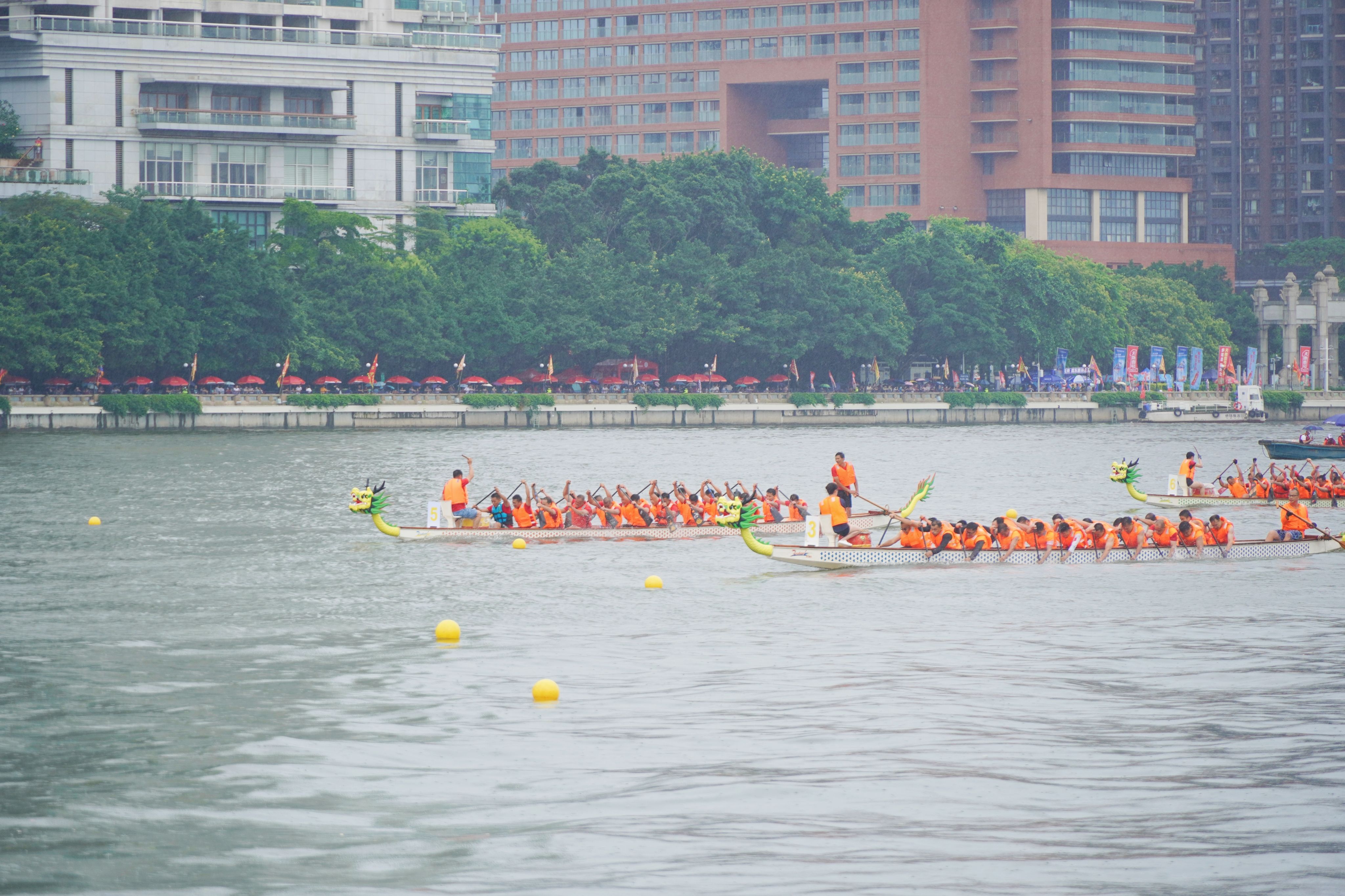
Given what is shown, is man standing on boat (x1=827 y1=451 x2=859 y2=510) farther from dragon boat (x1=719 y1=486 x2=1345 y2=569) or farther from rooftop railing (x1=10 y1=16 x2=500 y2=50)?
rooftop railing (x1=10 y1=16 x2=500 y2=50)

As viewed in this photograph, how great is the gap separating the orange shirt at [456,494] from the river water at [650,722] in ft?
5.14

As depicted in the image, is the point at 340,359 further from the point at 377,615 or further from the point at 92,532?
the point at 377,615

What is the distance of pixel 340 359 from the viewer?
107m

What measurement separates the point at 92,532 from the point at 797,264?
77.1m

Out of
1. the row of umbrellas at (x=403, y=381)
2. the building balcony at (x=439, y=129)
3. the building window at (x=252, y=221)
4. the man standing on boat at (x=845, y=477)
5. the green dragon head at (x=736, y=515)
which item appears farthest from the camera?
the building balcony at (x=439, y=129)

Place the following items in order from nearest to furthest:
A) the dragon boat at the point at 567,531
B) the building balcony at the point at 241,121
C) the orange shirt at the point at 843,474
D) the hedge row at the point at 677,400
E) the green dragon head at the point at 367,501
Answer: the green dragon head at the point at 367,501, the dragon boat at the point at 567,531, the orange shirt at the point at 843,474, the hedge row at the point at 677,400, the building balcony at the point at 241,121

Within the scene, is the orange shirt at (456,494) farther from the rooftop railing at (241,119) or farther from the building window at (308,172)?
the building window at (308,172)

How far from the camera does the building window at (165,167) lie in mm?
120750

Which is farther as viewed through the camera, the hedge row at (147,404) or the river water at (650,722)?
the hedge row at (147,404)

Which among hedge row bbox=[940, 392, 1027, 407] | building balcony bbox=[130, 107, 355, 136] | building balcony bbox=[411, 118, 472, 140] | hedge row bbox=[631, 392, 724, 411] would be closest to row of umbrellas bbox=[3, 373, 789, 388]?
hedge row bbox=[631, 392, 724, 411]

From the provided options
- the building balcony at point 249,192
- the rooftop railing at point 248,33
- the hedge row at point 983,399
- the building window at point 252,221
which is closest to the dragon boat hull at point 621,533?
the building balcony at point 249,192

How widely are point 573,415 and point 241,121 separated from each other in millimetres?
30680

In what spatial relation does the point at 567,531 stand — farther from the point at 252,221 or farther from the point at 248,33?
the point at 248,33

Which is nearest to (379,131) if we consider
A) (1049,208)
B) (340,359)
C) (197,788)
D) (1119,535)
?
(340,359)
